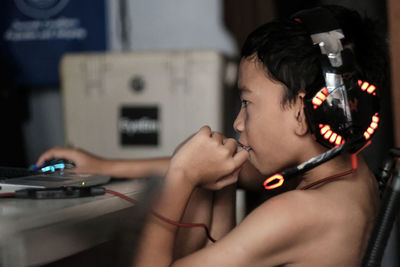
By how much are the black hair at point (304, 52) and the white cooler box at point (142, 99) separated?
2.54ft

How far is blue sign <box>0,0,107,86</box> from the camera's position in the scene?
2090mm

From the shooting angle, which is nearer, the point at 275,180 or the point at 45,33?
the point at 275,180

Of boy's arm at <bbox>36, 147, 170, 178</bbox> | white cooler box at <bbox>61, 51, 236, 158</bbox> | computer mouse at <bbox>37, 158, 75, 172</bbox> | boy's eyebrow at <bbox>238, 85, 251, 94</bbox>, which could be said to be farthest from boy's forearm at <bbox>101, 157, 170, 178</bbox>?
white cooler box at <bbox>61, 51, 236, 158</bbox>

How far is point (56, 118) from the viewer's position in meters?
2.25

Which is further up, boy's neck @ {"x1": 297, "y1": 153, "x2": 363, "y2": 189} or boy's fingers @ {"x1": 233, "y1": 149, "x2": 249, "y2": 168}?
boy's fingers @ {"x1": 233, "y1": 149, "x2": 249, "y2": 168}

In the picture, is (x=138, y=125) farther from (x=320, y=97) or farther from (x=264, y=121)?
(x=320, y=97)

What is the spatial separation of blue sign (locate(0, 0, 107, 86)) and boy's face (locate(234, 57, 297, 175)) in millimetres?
1415

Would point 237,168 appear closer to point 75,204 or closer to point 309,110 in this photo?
point 309,110

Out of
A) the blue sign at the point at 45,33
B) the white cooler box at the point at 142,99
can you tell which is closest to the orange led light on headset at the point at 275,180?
the white cooler box at the point at 142,99

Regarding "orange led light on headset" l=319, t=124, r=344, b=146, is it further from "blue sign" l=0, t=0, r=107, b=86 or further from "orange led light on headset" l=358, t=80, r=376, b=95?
"blue sign" l=0, t=0, r=107, b=86

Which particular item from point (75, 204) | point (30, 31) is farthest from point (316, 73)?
point (30, 31)

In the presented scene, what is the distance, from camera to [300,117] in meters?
0.77

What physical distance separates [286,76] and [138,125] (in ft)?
3.15

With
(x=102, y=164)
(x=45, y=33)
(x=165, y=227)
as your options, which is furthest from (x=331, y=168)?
(x=45, y=33)
